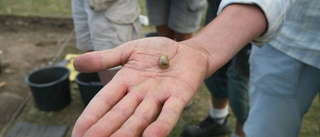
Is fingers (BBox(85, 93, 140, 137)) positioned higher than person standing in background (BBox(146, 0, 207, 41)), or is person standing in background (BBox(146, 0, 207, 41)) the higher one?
fingers (BBox(85, 93, 140, 137))

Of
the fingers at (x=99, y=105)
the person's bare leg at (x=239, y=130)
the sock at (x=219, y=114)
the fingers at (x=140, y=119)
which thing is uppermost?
the fingers at (x=99, y=105)

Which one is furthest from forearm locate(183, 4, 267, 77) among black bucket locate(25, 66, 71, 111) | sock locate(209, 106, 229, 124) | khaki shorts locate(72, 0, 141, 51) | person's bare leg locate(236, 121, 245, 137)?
black bucket locate(25, 66, 71, 111)

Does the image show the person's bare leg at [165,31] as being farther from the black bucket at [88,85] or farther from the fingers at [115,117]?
the fingers at [115,117]

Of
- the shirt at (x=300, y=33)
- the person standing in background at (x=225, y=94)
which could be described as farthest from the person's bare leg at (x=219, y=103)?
the shirt at (x=300, y=33)

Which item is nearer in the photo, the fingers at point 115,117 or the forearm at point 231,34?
the fingers at point 115,117

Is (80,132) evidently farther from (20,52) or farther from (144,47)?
(20,52)

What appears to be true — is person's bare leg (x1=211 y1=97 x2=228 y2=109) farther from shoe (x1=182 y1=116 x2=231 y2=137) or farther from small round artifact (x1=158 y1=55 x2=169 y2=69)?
small round artifact (x1=158 y1=55 x2=169 y2=69)
